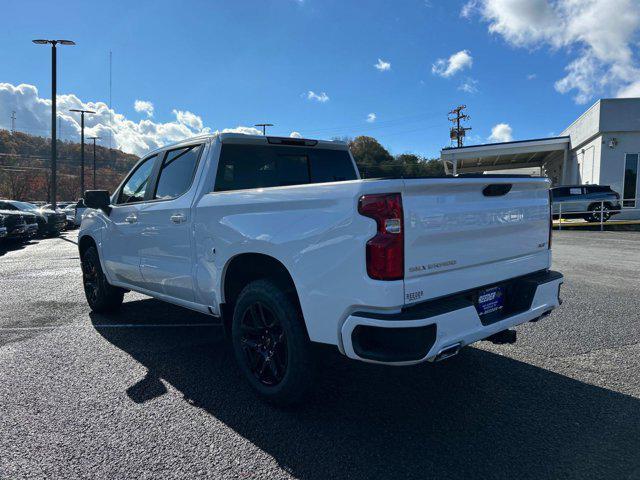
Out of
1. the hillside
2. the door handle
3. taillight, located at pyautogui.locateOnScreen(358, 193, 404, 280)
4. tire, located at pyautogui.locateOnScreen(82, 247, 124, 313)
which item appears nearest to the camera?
taillight, located at pyautogui.locateOnScreen(358, 193, 404, 280)

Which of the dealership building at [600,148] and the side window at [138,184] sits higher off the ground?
the dealership building at [600,148]

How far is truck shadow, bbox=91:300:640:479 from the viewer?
250 centimetres

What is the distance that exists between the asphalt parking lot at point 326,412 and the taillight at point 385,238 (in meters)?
0.98

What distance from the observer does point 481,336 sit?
2.83 meters

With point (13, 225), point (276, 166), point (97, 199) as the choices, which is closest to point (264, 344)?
point (276, 166)

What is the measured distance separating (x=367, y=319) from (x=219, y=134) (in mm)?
2310

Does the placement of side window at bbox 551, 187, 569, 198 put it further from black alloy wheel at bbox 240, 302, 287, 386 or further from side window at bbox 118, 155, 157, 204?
black alloy wheel at bbox 240, 302, 287, 386

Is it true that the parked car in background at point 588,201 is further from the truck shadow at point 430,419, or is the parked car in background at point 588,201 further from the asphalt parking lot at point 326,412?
the truck shadow at point 430,419

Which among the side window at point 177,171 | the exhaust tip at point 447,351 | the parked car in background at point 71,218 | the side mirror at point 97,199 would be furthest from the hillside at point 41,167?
the exhaust tip at point 447,351

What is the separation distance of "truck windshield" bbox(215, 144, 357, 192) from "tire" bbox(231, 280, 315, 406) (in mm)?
1173

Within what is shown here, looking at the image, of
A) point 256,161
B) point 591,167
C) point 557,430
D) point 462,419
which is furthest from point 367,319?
point 591,167

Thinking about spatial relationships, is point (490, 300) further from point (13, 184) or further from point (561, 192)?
point (13, 184)

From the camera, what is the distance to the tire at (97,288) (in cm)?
561

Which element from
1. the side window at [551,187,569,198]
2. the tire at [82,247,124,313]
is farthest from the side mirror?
the side window at [551,187,569,198]
